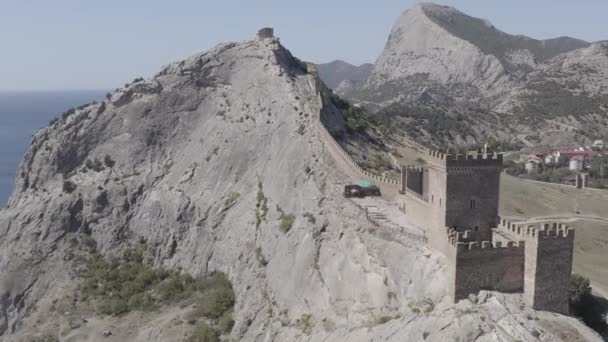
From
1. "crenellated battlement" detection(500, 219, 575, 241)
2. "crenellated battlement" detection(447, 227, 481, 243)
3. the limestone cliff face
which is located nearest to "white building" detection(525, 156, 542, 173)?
the limestone cliff face

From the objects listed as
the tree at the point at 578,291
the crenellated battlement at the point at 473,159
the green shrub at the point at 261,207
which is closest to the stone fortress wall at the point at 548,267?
the crenellated battlement at the point at 473,159

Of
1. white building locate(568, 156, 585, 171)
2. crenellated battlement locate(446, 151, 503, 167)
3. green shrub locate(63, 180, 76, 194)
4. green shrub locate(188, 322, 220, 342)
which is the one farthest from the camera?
white building locate(568, 156, 585, 171)

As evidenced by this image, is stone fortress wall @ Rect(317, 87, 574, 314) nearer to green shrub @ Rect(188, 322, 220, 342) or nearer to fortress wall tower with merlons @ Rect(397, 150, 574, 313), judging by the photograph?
fortress wall tower with merlons @ Rect(397, 150, 574, 313)

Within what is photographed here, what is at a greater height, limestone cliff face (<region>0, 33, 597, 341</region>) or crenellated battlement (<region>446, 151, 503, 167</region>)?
crenellated battlement (<region>446, 151, 503, 167</region>)

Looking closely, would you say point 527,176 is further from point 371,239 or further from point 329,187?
point 371,239

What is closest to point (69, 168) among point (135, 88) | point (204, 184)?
point (135, 88)

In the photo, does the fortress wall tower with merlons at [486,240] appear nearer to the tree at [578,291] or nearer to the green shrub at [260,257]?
Answer: the tree at [578,291]

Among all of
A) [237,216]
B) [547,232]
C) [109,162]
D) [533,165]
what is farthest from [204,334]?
[533,165]

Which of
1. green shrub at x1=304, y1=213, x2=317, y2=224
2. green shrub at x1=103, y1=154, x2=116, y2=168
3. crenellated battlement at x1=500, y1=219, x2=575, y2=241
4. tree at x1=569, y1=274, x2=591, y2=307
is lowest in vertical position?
tree at x1=569, y1=274, x2=591, y2=307

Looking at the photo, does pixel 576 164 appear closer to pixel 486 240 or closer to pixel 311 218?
pixel 311 218

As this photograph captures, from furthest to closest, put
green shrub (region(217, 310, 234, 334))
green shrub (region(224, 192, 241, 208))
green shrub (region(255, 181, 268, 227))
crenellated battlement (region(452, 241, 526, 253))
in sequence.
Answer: green shrub (region(224, 192, 241, 208))
green shrub (region(255, 181, 268, 227))
green shrub (region(217, 310, 234, 334))
crenellated battlement (region(452, 241, 526, 253))
